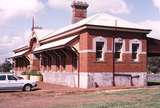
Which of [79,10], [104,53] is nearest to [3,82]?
[104,53]

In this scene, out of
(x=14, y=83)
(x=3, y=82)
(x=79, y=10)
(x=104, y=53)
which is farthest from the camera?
(x=79, y=10)

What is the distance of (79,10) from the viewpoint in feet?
141

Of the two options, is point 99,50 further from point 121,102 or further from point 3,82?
point 121,102

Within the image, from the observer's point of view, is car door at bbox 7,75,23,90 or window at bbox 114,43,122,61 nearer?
car door at bbox 7,75,23,90

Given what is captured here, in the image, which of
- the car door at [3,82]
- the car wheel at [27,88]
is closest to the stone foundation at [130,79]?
the car wheel at [27,88]

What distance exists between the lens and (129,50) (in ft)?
115

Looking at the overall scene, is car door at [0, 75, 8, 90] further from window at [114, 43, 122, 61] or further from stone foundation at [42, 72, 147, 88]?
window at [114, 43, 122, 61]

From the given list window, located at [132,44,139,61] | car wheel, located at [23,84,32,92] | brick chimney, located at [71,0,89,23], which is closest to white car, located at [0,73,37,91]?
car wheel, located at [23,84,32,92]

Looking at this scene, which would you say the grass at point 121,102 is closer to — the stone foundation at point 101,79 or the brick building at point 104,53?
the stone foundation at point 101,79

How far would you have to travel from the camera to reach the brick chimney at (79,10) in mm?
42406

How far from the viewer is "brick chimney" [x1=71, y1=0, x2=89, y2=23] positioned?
4241 cm

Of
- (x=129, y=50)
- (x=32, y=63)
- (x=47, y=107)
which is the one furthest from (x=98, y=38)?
(x=32, y=63)

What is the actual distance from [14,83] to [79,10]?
50.1 feet

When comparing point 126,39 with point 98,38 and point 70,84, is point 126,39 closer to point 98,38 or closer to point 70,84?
point 98,38
